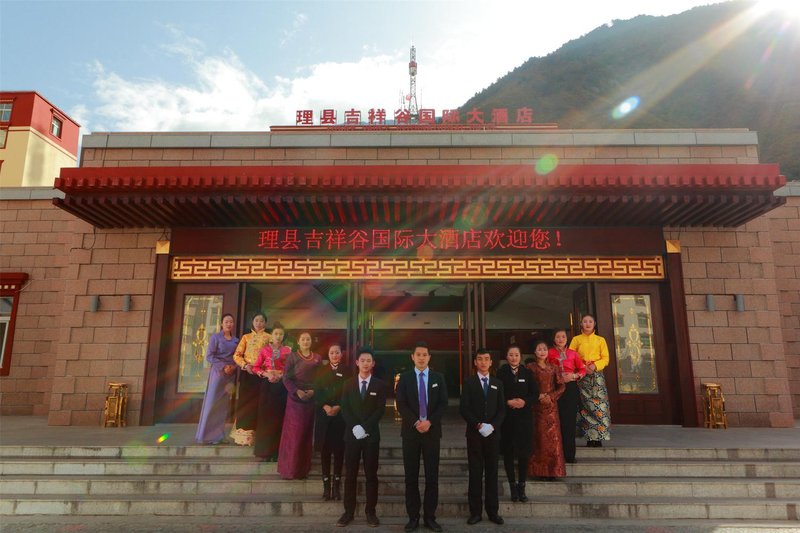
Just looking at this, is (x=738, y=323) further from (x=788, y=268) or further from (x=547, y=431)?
(x=547, y=431)

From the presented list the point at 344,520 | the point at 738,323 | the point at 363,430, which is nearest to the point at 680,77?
the point at 738,323

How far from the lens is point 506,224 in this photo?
7887 millimetres

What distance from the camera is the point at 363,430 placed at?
4277 millimetres

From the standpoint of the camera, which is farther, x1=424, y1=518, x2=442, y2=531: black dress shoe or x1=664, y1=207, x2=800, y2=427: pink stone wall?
x1=664, y1=207, x2=800, y2=427: pink stone wall

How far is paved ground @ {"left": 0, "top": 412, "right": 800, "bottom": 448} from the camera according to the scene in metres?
5.73

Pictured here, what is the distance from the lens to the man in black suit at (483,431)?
13.9 feet

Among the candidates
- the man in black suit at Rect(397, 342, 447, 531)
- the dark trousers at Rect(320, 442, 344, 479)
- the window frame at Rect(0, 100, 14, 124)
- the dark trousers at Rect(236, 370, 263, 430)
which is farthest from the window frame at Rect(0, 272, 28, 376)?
the window frame at Rect(0, 100, 14, 124)

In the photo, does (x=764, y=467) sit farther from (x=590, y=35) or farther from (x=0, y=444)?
(x=590, y=35)

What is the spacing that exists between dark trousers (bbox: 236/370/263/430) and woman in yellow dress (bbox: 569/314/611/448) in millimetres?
3792

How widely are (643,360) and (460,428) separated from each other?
327 centimetres

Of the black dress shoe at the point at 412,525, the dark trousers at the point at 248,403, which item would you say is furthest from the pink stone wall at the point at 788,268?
the dark trousers at the point at 248,403

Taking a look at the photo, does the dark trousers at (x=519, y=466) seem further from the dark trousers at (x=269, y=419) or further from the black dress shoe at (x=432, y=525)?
the dark trousers at (x=269, y=419)

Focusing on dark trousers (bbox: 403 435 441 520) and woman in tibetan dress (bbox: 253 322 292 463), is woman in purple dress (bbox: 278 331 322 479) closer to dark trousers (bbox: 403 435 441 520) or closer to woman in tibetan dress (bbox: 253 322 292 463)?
woman in tibetan dress (bbox: 253 322 292 463)

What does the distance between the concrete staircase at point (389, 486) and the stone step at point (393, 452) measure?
0.04 ft
